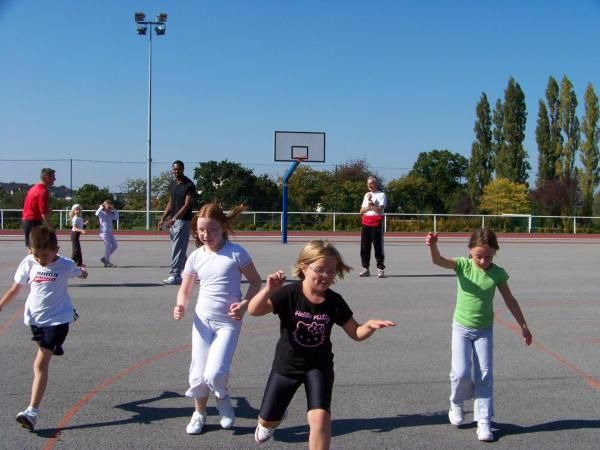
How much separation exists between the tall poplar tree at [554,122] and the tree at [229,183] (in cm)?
2187

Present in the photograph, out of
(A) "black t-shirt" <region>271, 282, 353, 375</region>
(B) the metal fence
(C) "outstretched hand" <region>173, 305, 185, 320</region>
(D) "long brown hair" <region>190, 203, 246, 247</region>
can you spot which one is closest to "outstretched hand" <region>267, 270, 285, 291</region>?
(A) "black t-shirt" <region>271, 282, 353, 375</region>

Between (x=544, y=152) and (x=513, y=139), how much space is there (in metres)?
2.86

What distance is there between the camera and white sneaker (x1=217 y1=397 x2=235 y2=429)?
3930 mm

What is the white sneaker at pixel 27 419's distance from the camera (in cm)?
382

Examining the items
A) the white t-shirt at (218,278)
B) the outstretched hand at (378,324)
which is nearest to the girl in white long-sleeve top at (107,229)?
the white t-shirt at (218,278)

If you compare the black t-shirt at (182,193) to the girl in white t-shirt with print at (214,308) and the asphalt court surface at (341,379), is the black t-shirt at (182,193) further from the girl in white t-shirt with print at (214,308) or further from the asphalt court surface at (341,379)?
the girl in white t-shirt with print at (214,308)

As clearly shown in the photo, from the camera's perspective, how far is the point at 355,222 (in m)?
30.3

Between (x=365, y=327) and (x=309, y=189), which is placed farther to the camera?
(x=309, y=189)

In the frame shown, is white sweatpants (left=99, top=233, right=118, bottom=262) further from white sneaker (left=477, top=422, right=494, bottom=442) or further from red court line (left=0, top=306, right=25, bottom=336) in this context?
white sneaker (left=477, top=422, right=494, bottom=442)

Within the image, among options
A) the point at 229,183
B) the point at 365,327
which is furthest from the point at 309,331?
the point at 229,183

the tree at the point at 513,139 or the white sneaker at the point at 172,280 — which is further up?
the tree at the point at 513,139

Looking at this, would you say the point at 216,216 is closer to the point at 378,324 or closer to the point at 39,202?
the point at 378,324

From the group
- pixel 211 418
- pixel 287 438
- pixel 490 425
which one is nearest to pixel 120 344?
pixel 211 418

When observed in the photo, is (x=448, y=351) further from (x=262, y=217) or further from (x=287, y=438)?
(x=262, y=217)
